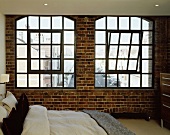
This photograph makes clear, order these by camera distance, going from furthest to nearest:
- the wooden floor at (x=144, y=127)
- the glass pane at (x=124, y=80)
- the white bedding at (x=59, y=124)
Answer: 1. the glass pane at (x=124, y=80)
2. the wooden floor at (x=144, y=127)
3. the white bedding at (x=59, y=124)

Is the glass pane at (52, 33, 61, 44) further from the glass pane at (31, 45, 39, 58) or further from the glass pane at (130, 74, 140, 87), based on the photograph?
the glass pane at (130, 74, 140, 87)

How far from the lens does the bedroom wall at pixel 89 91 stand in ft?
20.4

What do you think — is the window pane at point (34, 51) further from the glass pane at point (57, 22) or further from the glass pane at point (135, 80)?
the glass pane at point (135, 80)

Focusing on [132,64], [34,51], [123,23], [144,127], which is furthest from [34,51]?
Result: [144,127]

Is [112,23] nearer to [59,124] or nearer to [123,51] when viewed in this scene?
[123,51]

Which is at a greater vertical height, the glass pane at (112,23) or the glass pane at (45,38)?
the glass pane at (112,23)

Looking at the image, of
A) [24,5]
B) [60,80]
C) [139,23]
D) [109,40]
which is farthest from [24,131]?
[139,23]

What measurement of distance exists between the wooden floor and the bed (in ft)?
5.47

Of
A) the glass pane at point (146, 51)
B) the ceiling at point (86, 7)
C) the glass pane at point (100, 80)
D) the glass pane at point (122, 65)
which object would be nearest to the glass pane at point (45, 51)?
the ceiling at point (86, 7)

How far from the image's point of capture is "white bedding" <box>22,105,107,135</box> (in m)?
2.95

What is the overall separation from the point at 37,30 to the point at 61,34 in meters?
0.60

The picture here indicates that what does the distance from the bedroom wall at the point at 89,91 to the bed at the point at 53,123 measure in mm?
2131

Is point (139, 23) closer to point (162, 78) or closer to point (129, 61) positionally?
point (129, 61)

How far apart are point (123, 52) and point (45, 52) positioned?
6.43ft
